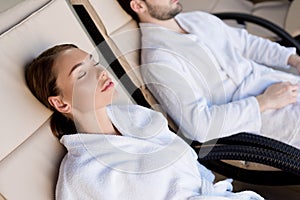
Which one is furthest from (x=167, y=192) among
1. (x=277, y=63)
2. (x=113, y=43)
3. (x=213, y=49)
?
(x=277, y=63)

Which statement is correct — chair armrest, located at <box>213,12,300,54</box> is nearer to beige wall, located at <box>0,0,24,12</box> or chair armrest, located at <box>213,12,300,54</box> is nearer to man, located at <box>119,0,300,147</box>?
man, located at <box>119,0,300,147</box>

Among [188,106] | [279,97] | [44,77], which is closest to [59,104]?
[44,77]

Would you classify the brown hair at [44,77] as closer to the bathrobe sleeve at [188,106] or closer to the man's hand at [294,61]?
the bathrobe sleeve at [188,106]

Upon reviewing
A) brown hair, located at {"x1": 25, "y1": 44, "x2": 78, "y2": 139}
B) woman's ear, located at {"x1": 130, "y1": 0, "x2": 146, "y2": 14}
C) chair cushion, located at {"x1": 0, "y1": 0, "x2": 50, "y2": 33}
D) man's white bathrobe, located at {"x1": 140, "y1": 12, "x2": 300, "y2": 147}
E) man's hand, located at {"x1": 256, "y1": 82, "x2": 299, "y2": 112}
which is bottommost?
man's hand, located at {"x1": 256, "y1": 82, "x2": 299, "y2": 112}

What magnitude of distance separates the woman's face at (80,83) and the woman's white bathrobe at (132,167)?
95 millimetres

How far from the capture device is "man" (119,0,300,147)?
1766 millimetres

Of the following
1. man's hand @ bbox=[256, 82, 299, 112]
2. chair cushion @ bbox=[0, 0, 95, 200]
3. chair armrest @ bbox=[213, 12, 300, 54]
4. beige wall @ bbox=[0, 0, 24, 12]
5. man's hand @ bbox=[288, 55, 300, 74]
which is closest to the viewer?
chair cushion @ bbox=[0, 0, 95, 200]

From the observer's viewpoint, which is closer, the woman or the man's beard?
the woman

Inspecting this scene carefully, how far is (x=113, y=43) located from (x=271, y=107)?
67cm

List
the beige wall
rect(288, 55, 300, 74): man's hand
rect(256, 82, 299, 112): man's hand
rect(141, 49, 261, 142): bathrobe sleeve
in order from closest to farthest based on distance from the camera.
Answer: rect(141, 49, 261, 142): bathrobe sleeve < rect(256, 82, 299, 112): man's hand < rect(288, 55, 300, 74): man's hand < the beige wall

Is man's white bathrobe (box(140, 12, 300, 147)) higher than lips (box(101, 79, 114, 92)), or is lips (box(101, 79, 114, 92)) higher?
lips (box(101, 79, 114, 92))

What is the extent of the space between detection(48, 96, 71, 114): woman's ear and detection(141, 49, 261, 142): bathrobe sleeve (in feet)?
1.49

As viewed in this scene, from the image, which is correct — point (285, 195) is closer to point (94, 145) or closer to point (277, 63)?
point (277, 63)

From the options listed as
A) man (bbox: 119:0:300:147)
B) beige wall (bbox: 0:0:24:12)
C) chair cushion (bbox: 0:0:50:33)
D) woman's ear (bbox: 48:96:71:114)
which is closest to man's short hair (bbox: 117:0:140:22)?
man (bbox: 119:0:300:147)
